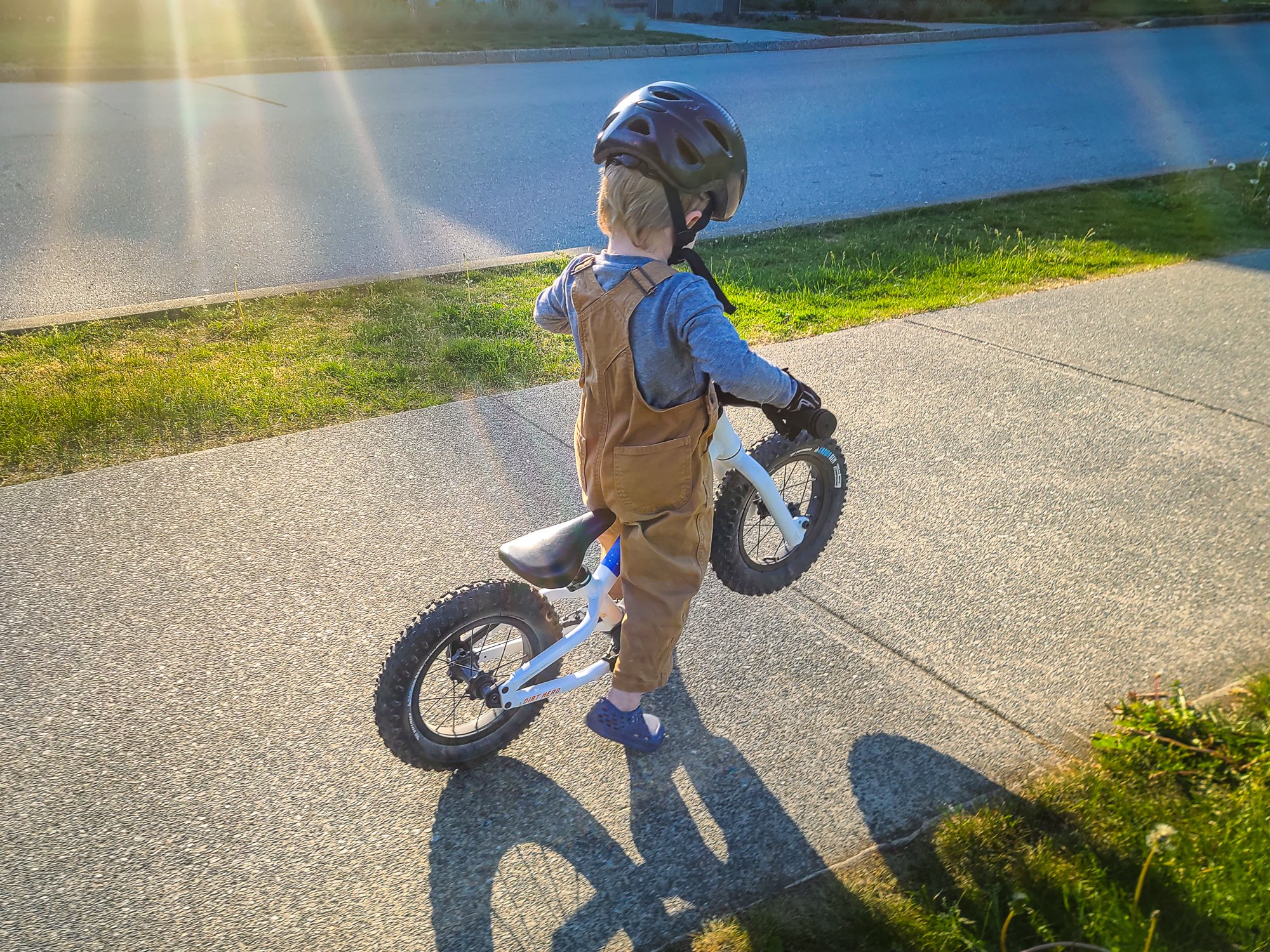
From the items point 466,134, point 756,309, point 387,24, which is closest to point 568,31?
point 387,24

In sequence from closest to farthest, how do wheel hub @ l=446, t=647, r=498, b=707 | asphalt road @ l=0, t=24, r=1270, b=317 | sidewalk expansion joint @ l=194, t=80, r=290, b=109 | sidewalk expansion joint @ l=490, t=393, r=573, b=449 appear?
wheel hub @ l=446, t=647, r=498, b=707
sidewalk expansion joint @ l=490, t=393, r=573, b=449
asphalt road @ l=0, t=24, r=1270, b=317
sidewalk expansion joint @ l=194, t=80, r=290, b=109

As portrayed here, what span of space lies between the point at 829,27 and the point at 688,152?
68.6 feet

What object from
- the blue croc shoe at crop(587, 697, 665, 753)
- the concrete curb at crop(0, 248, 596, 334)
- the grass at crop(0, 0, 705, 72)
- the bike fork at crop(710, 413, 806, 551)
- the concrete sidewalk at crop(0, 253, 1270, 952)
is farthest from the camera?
the grass at crop(0, 0, 705, 72)

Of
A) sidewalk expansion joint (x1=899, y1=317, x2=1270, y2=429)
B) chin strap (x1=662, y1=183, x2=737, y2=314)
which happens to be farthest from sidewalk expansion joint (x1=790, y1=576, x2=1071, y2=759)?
sidewalk expansion joint (x1=899, y1=317, x2=1270, y2=429)

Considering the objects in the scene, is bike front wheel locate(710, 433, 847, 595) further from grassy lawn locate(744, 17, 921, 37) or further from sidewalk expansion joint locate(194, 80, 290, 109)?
grassy lawn locate(744, 17, 921, 37)

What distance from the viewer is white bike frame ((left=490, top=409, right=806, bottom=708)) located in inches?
103

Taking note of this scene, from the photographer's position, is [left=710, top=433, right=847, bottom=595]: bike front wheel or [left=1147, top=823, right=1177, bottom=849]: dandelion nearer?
[left=1147, top=823, right=1177, bottom=849]: dandelion

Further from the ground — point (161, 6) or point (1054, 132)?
point (161, 6)

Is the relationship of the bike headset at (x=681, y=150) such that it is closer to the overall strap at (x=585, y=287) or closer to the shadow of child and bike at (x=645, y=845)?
the overall strap at (x=585, y=287)

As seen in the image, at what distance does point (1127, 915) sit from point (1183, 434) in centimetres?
305

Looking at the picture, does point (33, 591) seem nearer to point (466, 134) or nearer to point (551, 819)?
point (551, 819)

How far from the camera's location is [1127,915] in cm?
221

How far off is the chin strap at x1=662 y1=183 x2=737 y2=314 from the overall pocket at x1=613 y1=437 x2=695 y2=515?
37cm

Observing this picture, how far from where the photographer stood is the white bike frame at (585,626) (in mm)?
2623
